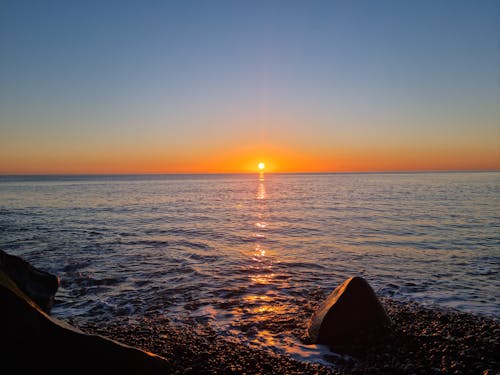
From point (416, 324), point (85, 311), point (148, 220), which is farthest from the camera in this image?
point (148, 220)

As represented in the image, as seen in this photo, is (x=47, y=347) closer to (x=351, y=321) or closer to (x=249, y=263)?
(x=351, y=321)

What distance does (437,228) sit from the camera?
20.2 metres

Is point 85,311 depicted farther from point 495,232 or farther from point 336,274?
point 495,232

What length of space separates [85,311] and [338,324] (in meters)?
6.30

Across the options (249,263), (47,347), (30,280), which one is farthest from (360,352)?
(249,263)

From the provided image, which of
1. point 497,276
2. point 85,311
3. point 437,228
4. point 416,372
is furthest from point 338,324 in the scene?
point 437,228

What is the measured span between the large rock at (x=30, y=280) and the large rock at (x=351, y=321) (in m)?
6.11

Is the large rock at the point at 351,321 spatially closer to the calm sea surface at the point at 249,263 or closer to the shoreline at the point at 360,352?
the shoreline at the point at 360,352

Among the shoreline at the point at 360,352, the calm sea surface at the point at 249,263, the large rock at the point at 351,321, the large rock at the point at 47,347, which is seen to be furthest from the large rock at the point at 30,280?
the large rock at the point at 351,321

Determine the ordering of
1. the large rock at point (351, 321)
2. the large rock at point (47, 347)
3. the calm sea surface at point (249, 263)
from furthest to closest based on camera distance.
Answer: the calm sea surface at point (249, 263), the large rock at point (351, 321), the large rock at point (47, 347)

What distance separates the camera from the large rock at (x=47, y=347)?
3748 millimetres

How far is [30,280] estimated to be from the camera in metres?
7.05

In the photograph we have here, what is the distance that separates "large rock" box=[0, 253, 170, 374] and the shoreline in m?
1.63

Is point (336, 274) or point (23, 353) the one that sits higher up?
point (23, 353)
